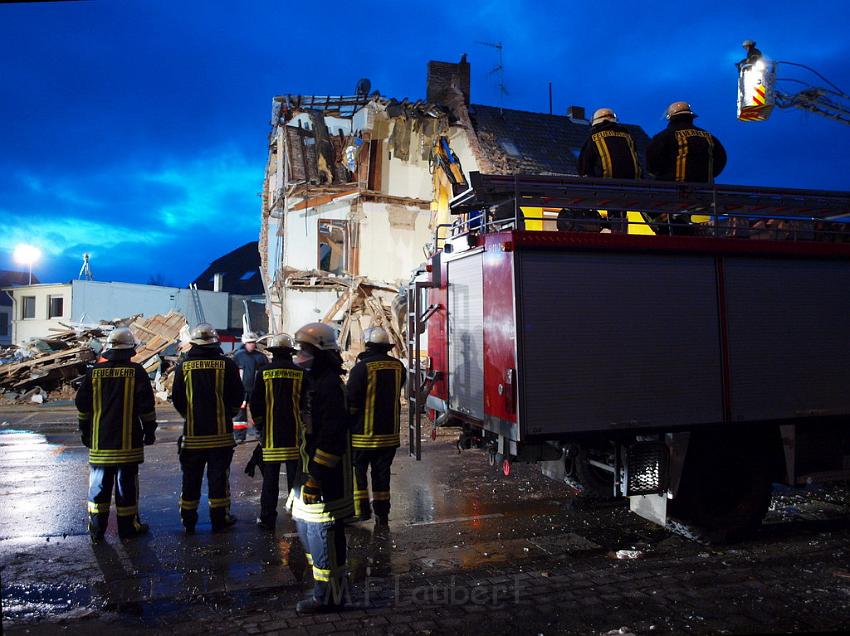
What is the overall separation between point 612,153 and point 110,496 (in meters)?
5.64

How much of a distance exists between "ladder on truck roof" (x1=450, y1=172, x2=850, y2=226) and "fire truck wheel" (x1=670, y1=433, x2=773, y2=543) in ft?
6.75

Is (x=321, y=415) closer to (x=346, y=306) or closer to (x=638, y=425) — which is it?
(x=638, y=425)

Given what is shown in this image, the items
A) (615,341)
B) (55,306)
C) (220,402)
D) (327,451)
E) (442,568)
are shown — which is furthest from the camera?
(55,306)

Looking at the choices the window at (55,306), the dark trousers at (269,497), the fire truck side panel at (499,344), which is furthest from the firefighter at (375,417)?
the window at (55,306)

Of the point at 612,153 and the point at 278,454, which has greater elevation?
the point at 612,153

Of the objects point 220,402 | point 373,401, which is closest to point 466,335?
point 373,401

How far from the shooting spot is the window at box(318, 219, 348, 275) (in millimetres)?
19078

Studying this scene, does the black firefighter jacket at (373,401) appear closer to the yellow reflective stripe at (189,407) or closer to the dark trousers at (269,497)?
the dark trousers at (269,497)

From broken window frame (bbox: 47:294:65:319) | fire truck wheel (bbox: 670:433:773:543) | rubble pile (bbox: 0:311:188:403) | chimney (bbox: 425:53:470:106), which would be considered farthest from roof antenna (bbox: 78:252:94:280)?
fire truck wheel (bbox: 670:433:773:543)

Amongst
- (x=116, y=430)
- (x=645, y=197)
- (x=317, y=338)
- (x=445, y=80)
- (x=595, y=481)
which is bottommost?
(x=595, y=481)

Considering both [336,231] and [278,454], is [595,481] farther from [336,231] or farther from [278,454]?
[336,231]

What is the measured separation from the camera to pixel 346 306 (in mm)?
16125

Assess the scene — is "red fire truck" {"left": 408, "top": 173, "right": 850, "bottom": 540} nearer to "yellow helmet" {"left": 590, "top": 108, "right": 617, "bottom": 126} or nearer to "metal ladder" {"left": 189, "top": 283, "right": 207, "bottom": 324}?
"yellow helmet" {"left": 590, "top": 108, "right": 617, "bottom": 126}

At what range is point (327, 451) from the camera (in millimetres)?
3977
